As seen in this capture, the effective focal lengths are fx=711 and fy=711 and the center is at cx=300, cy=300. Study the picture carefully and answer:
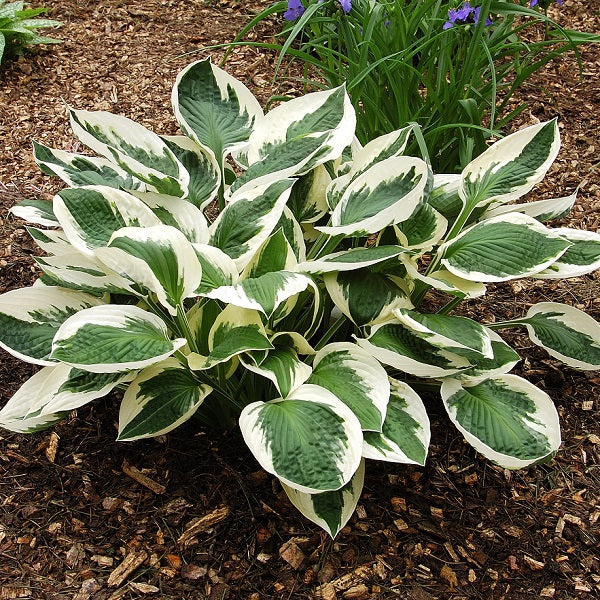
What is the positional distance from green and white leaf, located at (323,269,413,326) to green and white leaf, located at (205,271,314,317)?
144 mm

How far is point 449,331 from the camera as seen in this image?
1354 mm

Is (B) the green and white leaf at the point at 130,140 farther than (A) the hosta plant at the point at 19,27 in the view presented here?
No

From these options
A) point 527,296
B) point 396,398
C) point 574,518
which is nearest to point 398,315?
point 396,398

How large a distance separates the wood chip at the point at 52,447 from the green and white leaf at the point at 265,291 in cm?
60

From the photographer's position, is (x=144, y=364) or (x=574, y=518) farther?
(x=574, y=518)

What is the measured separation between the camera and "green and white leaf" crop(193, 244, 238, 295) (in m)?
1.32

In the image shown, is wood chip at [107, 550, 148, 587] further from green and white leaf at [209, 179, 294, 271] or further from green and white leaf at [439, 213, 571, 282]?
green and white leaf at [439, 213, 571, 282]

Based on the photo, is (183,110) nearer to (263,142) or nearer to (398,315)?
(263,142)

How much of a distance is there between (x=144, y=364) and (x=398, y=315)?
48 centimetres

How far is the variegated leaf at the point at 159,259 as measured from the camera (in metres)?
1.24

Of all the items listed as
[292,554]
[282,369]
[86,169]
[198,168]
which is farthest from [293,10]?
[292,554]

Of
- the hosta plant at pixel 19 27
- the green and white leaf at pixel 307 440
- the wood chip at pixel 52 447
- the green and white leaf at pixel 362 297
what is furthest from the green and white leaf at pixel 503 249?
the hosta plant at pixel 19 27

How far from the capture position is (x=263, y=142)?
159cm

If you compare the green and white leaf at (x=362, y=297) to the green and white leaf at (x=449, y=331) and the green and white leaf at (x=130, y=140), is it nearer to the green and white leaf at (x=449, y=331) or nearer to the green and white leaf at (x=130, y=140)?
the green and white leaf at (x=449, y=331)
